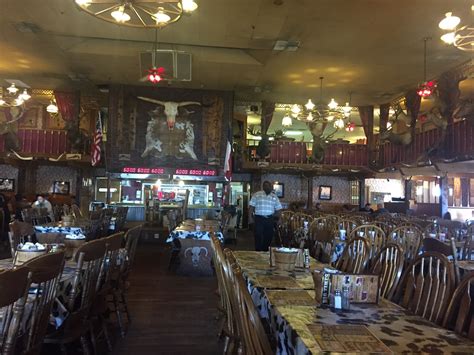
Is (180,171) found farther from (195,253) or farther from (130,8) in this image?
(130,8)

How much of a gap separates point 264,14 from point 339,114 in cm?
531

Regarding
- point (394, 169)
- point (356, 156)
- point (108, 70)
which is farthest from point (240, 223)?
point (108, 70)

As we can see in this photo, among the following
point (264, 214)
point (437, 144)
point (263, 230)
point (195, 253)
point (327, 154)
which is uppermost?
point (327, 154)

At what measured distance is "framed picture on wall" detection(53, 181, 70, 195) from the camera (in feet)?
51.8

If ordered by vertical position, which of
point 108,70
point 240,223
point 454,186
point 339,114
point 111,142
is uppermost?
point 108,70

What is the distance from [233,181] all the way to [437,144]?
26.4ft

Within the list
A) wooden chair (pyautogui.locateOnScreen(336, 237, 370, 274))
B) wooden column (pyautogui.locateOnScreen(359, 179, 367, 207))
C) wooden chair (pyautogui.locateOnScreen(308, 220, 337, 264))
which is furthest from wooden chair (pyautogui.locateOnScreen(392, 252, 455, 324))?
wooden column (pyautogui.locateOnScreen(359, 179, 367, 207))

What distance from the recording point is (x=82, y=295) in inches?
110

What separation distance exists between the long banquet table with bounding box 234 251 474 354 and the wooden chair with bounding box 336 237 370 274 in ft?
2.20

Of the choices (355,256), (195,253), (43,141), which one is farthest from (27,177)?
(355,256)

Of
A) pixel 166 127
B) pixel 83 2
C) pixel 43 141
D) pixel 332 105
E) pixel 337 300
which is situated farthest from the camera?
pixel 43 141

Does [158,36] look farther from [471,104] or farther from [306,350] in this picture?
[306,350]

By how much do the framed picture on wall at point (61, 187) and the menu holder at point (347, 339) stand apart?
15.9 meters

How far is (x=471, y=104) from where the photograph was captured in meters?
9.27
